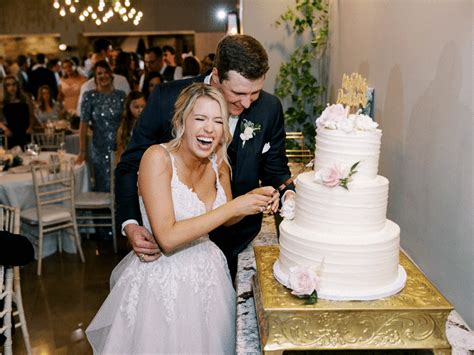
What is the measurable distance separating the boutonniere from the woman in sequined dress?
11.5ft

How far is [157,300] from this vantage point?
2061mm

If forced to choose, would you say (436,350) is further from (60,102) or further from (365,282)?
(60,102)

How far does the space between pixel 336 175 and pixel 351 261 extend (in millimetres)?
250

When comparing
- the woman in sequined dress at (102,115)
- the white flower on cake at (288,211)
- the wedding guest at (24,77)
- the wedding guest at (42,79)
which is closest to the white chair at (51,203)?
the woman in sequined dress at (102,115)

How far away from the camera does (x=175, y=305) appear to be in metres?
2.06

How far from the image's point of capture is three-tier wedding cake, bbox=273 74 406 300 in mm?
1585

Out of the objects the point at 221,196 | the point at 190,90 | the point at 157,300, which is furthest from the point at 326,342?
the point at 190,90

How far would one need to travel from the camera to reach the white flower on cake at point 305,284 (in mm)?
1544

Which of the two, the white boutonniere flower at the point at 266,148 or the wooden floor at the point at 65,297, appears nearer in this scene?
the white boutonniere flower at the point at 266,148

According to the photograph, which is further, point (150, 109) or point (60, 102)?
point (60, 102)

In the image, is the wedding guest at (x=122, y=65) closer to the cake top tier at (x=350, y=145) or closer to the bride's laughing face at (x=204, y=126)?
the bride's laughing face at (x=204, y=126)

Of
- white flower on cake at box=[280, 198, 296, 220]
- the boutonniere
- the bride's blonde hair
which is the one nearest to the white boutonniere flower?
the boutonniere

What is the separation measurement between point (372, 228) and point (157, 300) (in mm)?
873

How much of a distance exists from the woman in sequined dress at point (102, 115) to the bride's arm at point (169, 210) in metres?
3.82
